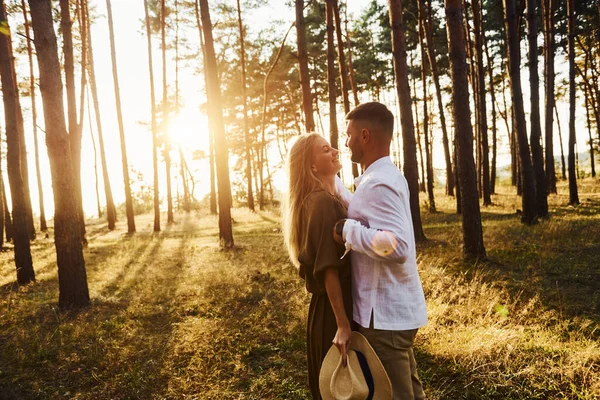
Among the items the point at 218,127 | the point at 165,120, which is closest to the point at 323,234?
the point at 218,127

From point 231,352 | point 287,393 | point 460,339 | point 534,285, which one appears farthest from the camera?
point 534,285

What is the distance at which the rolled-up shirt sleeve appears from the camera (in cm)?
199

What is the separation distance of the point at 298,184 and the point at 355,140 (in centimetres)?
45

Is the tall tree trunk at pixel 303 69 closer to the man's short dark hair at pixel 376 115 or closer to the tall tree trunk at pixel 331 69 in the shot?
the tall tree trunk at pixel 331 69

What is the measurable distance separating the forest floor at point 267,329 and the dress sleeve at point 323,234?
2.53 metres

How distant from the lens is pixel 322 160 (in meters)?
2.50

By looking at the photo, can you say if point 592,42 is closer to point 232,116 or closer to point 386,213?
point 232,116

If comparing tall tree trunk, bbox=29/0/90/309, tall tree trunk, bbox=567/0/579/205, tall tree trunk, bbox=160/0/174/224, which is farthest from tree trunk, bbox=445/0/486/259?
tall tree trunk, bbox=160/0/174/224

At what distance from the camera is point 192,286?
8.70 meters

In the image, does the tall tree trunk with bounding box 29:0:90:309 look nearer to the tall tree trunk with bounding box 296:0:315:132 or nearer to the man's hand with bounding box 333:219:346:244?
the man's hand with bounding box 333:219:346:244

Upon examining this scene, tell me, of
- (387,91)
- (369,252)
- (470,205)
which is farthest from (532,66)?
(387,91)

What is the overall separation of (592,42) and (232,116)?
2623 centimetres

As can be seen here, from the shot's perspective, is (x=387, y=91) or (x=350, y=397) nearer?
(x=350, y=397)

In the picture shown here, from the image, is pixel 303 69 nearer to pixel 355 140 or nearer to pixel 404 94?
pixel 404 94
